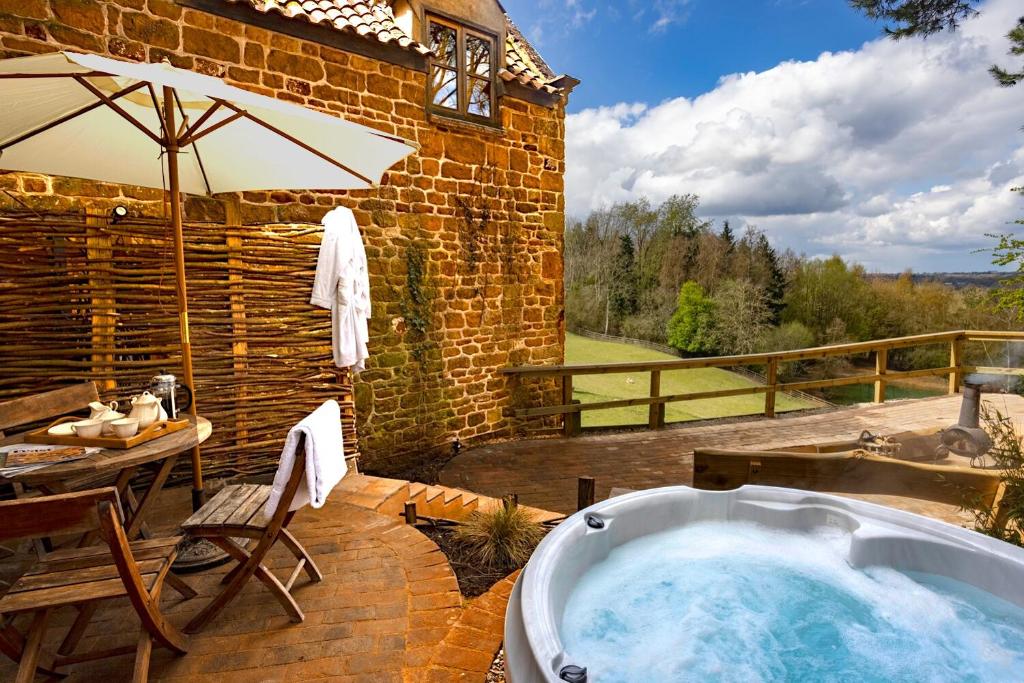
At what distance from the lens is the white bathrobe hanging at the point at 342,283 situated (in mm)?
3859

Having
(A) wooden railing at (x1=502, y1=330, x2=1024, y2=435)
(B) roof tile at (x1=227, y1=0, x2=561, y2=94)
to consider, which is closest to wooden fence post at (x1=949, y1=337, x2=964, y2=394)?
(A) wooden railing at (x1=502, y1=330, x2=1024, y2=435)

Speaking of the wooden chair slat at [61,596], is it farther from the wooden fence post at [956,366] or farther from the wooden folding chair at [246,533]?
the wooden fence post at [956,366]

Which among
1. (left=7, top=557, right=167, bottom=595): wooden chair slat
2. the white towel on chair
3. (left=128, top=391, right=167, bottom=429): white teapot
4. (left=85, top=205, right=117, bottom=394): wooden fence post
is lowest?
(left=7, top=557, right=167, bottom=595): wooden chair slat

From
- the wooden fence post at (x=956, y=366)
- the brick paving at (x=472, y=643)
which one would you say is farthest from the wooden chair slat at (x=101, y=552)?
the wooden fence post at (x=956, y=366)

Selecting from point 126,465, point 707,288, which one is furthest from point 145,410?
point 707,288

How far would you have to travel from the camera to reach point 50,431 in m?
2.21

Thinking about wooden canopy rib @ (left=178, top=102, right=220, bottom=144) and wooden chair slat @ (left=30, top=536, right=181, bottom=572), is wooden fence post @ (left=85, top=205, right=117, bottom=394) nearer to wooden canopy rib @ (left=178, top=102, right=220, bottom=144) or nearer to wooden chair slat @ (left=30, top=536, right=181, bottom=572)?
wooden canopy rib @ (left=178, top=102, right=220, bottom=144)

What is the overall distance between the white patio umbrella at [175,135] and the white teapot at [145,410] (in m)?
0.25

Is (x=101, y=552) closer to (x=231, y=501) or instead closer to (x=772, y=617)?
(x=231, y=501)

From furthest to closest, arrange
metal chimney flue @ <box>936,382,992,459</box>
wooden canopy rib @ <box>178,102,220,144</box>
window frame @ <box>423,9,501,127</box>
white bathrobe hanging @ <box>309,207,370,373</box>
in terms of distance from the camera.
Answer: window frame @ <box>423,9,501,127</box>, metal chimney flue @ <box>936,382,992,459</box>, white bathrobe hanging @ <box>309,207,370,373</box>, wooden canopy rib @ <box>178,102,220,144</box>

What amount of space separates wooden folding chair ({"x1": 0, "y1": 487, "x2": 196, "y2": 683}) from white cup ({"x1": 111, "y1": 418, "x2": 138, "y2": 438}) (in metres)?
0.50

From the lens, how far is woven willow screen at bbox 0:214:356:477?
303 cm

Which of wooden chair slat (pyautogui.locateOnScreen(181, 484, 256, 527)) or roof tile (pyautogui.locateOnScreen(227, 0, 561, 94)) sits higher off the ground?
roof tile (pyautogui.locateOnScreen(227, 0, 561, 94))

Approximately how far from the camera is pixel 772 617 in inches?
93.0
